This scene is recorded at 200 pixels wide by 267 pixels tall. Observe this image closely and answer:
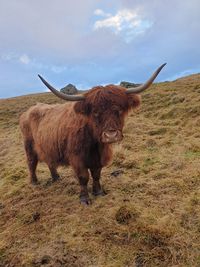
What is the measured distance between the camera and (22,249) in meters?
4.87

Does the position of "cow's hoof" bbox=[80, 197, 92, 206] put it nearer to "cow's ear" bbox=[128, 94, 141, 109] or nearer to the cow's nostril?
the cow's nostril

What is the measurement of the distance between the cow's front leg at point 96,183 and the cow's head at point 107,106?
39.3 inches

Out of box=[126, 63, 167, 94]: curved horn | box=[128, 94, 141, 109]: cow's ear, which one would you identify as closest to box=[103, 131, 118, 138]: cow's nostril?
box=[128, 94, 141, 109]: cow's ear

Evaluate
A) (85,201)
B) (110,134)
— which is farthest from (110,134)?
(85,201)

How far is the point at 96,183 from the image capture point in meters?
6.38

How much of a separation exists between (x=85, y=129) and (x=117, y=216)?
4.82 feet

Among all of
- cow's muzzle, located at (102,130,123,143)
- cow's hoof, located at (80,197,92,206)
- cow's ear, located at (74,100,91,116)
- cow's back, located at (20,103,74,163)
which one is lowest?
cow's hoof, located at (80,197,92,206)

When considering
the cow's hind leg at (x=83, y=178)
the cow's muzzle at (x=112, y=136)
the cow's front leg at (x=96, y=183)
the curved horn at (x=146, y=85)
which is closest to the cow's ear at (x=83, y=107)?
the cow's muzzle at (x=112, y=136)

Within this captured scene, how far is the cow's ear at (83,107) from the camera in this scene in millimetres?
5461

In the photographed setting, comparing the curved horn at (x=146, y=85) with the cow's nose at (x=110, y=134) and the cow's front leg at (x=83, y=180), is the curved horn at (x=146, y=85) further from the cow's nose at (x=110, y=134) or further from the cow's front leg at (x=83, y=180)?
the cow's front leg at (x=83, y=180)

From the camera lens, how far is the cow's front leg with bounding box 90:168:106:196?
632 centimetres

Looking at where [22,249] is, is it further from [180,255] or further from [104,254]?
[180,255]

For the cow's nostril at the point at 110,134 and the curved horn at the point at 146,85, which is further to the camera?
the curved horn at the point at 146,85

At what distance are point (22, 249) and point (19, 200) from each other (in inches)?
89.2
